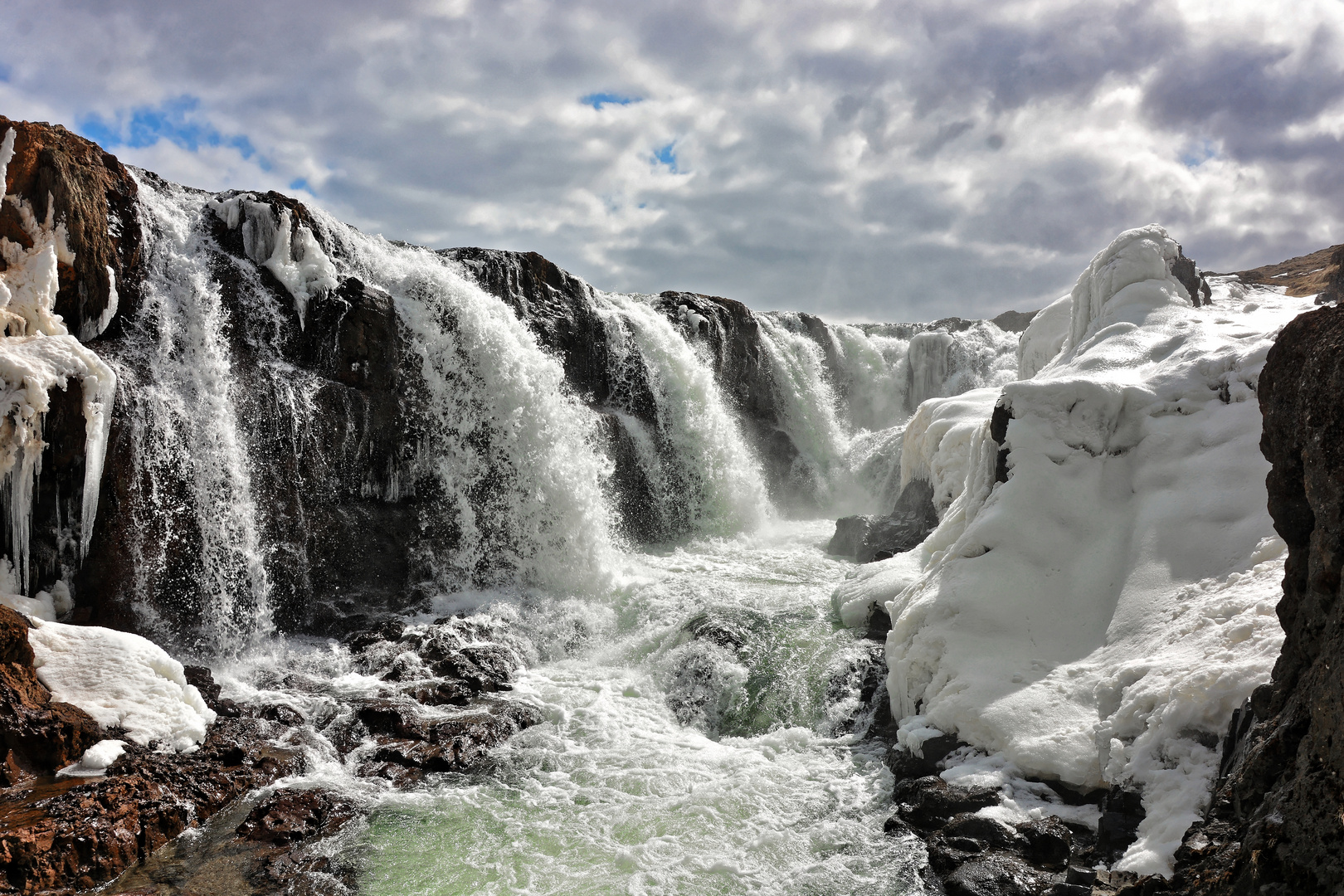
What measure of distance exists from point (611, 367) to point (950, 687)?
11721mm

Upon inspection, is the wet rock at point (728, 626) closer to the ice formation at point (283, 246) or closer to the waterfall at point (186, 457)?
the waterfall at point (186, 457)

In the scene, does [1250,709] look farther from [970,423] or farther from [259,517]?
[259,517]

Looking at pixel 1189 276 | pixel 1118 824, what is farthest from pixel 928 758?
pixel 1189 276

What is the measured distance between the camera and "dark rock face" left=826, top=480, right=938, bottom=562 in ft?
43.2

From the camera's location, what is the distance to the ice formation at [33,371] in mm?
7594

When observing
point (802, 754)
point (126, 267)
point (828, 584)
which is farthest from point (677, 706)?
point (126, 267)

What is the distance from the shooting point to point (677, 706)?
901cm

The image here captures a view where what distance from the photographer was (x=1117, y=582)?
6680 mm

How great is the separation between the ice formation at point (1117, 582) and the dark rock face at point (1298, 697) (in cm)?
60

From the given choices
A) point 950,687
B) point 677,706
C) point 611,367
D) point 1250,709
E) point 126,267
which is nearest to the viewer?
point 1250,709

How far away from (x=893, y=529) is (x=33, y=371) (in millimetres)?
12230

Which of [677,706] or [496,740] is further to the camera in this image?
[677,706]

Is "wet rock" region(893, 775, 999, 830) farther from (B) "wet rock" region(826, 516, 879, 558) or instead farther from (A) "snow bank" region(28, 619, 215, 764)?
(B) "wet rock" region(826, 516, 879, 558)

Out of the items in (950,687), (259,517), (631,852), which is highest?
A: (259,517)
